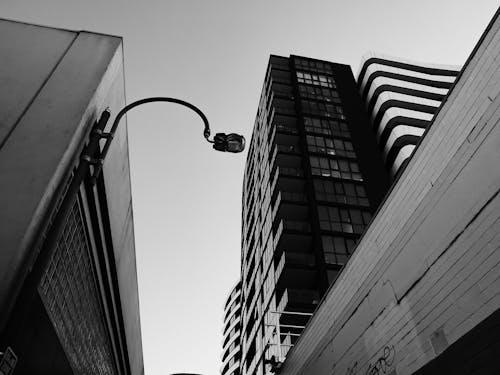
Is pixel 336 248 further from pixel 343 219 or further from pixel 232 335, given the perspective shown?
pixel 232 335

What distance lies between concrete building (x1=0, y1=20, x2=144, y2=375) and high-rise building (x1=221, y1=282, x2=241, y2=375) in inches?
2574

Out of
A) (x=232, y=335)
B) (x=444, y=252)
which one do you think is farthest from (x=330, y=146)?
(x=232, y=335)

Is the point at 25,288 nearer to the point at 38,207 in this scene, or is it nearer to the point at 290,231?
the point at 38,207

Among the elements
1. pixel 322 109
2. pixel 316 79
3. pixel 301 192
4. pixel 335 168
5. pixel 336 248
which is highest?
pixel 316 79

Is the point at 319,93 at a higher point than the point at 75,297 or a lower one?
higher

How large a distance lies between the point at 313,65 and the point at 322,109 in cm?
1137

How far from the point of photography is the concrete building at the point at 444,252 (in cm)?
455

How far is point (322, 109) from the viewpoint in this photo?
46406 mm

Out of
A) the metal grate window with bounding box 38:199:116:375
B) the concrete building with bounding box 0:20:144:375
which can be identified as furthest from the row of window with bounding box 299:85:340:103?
the metal grate window with bounding box 38:199:116:375

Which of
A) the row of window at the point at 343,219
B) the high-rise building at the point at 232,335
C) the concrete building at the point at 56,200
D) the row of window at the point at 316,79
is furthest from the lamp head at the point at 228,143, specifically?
the high-rise building at the point at 232,335

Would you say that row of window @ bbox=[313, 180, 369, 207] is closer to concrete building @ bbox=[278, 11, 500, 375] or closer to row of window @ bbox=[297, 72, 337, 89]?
row of window @ bbox=[297, 72, 337, 89]

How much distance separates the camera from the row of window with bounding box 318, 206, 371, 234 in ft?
109

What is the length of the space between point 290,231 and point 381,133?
19972 mm

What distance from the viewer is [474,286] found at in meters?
4.74
